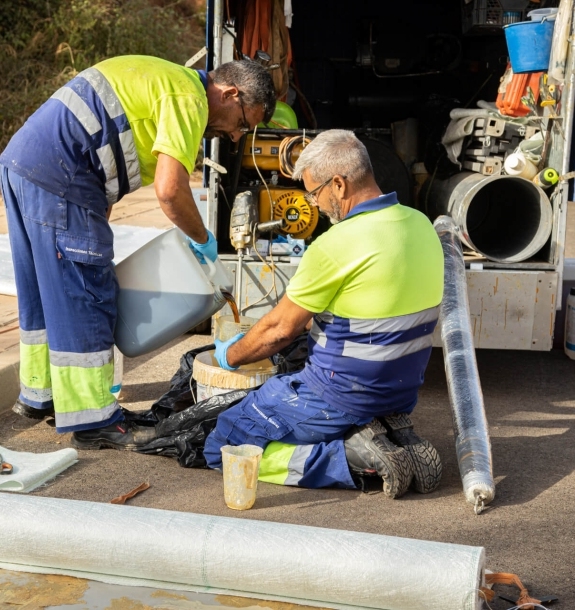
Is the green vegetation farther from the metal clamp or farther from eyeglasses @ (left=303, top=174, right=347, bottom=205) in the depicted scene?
eyeglasses @ (left=303, top=174, right=347, bottom=205)

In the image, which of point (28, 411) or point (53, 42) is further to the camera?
point (53, 42)

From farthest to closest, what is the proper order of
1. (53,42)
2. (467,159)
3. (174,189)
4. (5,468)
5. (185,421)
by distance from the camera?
(53,42) < (467,159) < (185,421) < (174,189) < (5,468)

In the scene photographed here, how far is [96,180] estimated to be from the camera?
3.95 metres

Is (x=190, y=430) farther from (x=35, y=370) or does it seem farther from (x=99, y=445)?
(x=35, y=370)

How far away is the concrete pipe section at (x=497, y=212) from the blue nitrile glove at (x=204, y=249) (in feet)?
5.37

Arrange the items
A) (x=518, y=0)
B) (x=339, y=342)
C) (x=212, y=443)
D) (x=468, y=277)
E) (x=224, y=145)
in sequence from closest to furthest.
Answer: (x=339, y=342)
(x=212, y=443)
(x=468, y=277)
(x=224, y=145)
(x=518, y=0)

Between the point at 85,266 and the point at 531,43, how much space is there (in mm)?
2727

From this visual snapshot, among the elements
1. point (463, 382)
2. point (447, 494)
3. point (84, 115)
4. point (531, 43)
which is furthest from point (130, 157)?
point (531, 43)

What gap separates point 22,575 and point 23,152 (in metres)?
1.85

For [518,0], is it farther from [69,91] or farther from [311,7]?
[69,91]

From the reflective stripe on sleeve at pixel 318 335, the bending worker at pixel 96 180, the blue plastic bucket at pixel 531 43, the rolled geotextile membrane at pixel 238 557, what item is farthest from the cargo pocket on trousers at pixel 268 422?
the blue plastic bucket at pixel 531 43

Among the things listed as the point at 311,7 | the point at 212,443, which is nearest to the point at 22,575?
the point at 212,443

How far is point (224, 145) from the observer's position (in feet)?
18.0

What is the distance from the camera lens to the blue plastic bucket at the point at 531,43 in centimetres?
502
